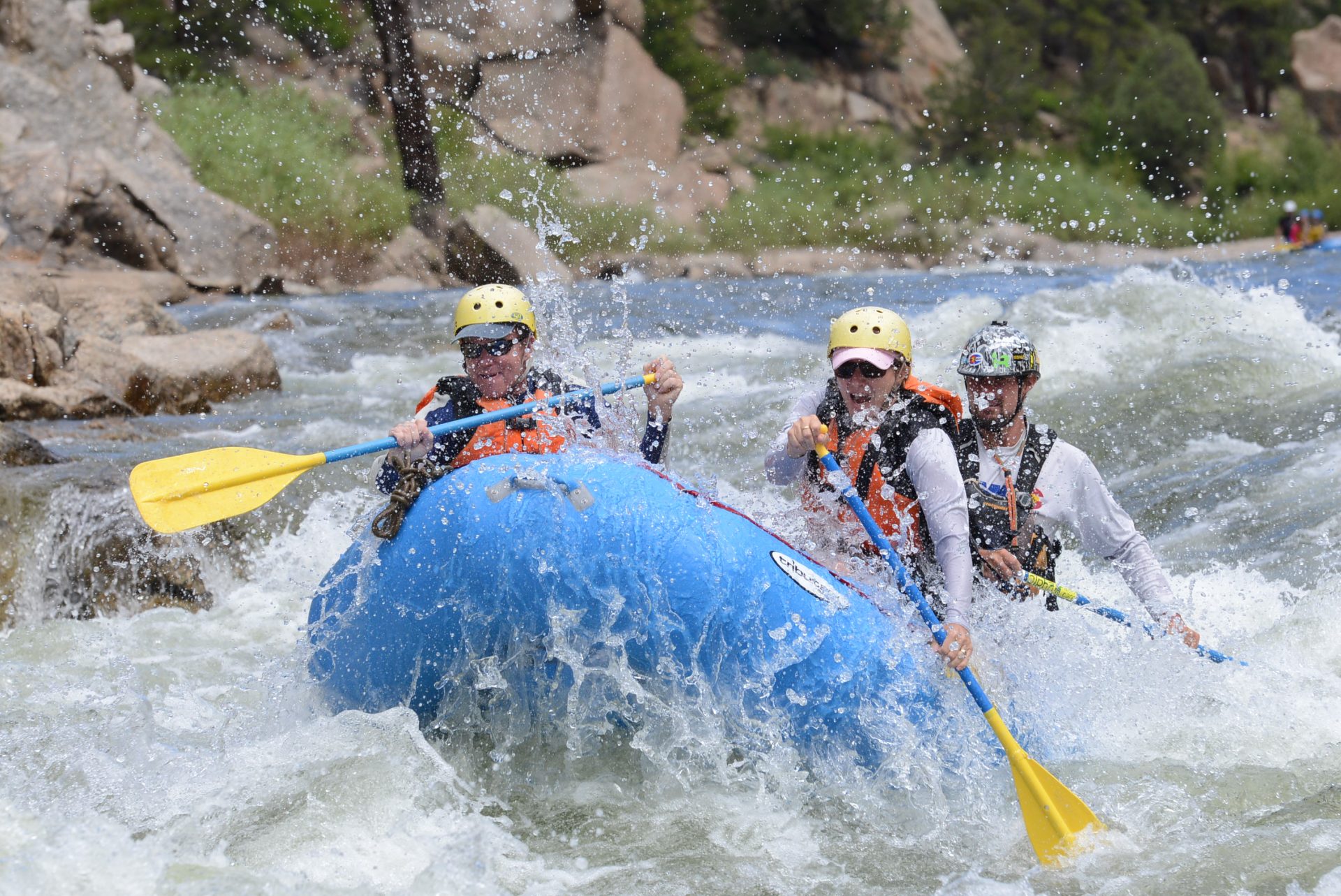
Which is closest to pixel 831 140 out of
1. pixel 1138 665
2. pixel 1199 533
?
pixel 1199 533

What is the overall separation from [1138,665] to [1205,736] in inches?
11.1

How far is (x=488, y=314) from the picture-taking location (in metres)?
4.23

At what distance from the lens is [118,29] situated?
18.8m

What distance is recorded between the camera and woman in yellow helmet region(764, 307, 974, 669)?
3693 millimetres

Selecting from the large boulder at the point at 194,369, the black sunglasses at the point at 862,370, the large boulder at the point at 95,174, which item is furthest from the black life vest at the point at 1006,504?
the large boulder at the point at 95,174

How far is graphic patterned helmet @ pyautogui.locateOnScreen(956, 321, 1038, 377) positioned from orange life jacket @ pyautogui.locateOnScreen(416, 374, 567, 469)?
4.04 ft

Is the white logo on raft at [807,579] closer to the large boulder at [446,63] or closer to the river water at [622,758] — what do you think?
the river water at [622,758]

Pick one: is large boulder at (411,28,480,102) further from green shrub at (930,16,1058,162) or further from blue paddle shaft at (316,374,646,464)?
blue paddle shaft at (316,374,646,464)

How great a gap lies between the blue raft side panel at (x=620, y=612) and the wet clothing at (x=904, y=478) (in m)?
0.25

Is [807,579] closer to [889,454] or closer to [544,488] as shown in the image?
[889,454]

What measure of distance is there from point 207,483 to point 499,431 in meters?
0.88

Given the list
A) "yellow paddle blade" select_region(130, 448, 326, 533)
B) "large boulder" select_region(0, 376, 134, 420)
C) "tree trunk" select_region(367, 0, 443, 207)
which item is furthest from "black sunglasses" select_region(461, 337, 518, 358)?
"tree trunk" select_region(367, 0, 443, 207)

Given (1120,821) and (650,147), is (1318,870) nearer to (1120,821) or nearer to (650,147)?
(1120,821)

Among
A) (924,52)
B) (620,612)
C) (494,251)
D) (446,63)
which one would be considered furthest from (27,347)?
(924,52)
